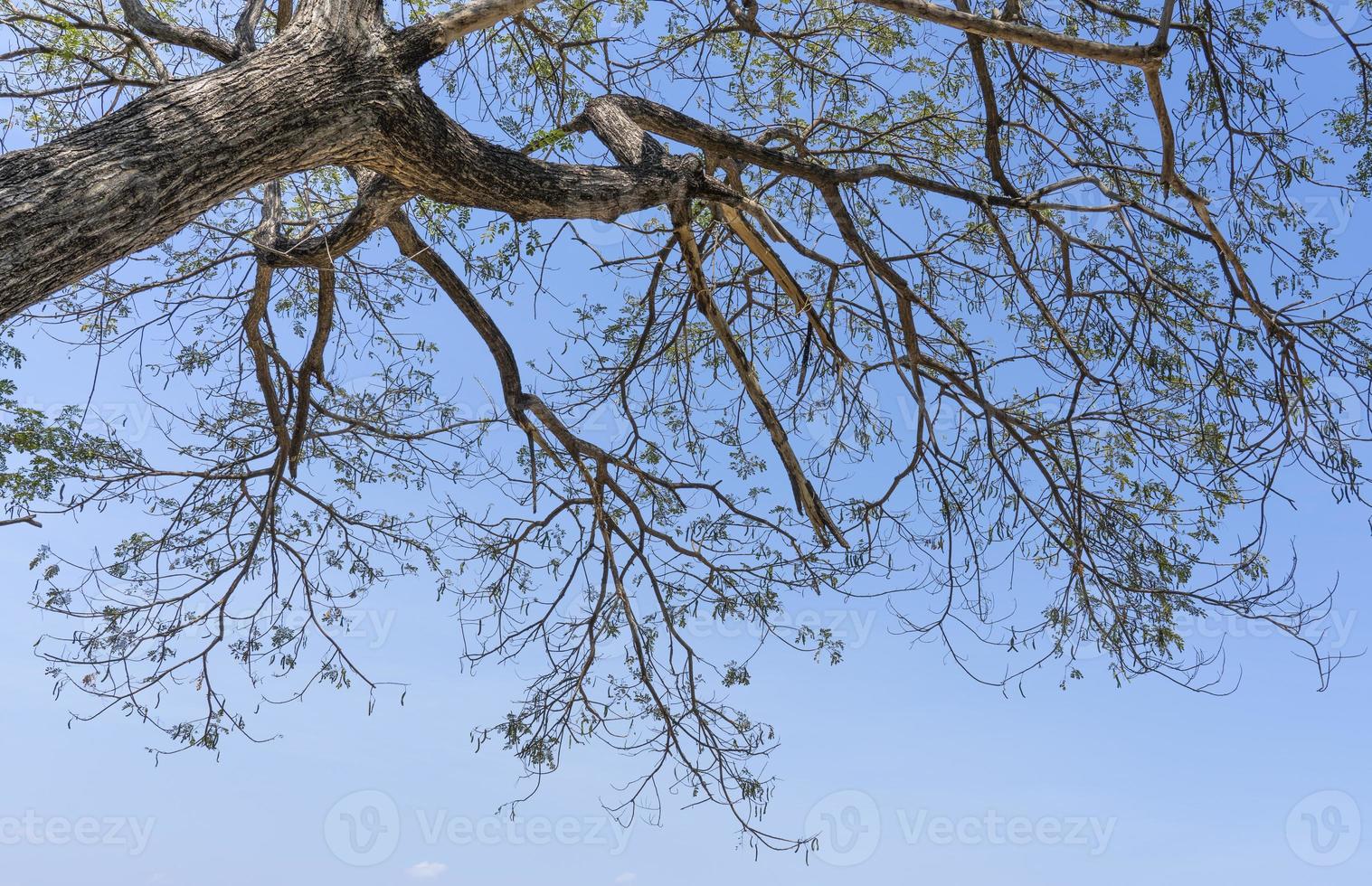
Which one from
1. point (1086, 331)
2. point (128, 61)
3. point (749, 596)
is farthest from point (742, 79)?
point (128, 61)

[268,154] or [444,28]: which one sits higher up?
[444,28]

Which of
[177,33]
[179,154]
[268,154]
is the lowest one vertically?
[179,154]

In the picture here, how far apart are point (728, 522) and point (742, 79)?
2.31 metres

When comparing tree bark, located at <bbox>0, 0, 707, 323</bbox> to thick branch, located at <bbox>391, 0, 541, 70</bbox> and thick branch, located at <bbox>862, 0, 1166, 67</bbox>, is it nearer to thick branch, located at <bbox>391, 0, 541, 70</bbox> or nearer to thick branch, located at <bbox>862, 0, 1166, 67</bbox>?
thick branch, located at <bbox>391, 0, 541, 70</bbox>

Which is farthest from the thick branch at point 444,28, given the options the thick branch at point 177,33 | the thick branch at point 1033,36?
the thick branch at point 177,33

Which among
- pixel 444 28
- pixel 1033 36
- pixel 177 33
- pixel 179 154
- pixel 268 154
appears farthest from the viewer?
pixel 177 33

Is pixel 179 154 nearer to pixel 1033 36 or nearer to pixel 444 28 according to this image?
pixel 444 28

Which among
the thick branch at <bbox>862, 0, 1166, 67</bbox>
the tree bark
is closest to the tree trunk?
the tree bark

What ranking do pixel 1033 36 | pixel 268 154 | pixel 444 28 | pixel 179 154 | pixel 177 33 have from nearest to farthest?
pixel 179 154
pixel 268 154
pixel 444 28
pixel 1033 36
pixel 177 33

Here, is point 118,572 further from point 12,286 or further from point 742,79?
point 742,79

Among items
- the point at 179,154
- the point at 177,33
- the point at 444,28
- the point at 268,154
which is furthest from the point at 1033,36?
the point at 177,33

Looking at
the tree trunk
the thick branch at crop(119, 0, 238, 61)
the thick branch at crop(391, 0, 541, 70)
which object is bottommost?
the tree trunk

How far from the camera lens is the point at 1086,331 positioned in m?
4.62

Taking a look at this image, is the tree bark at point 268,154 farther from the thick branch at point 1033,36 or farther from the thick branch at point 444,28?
the thick branch at point 1033,36
